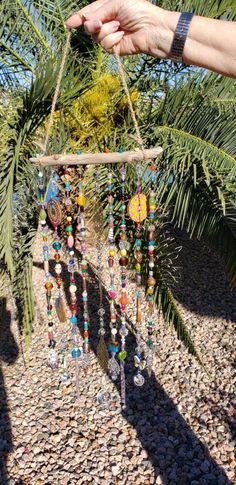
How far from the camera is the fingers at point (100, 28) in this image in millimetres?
1312

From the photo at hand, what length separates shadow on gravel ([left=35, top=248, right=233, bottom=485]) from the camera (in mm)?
2793

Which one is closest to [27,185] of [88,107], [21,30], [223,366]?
[88,107]

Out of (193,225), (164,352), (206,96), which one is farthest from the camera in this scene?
(164,352)

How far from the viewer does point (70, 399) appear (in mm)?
3447

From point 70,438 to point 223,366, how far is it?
160 cm

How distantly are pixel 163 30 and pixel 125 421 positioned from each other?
9.33 ft

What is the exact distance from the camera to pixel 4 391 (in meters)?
3.57

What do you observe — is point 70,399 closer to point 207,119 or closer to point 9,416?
point 9,416

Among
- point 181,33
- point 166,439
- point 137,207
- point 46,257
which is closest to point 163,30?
point 181,33

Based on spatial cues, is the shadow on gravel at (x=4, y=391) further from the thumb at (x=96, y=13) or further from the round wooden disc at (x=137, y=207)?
the thumb at (x=96, y=13)

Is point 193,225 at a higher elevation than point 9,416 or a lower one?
higher

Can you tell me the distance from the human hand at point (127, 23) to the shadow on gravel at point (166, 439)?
266 cm

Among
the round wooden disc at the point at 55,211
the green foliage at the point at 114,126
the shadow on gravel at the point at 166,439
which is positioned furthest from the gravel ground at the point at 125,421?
the round wooden disc at the point at 55,211

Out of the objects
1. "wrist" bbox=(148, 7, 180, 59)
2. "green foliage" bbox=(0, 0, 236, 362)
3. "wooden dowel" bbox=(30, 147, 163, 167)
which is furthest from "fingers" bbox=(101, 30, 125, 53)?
"green foliage" bbox=(0, 0, 236, 362)
